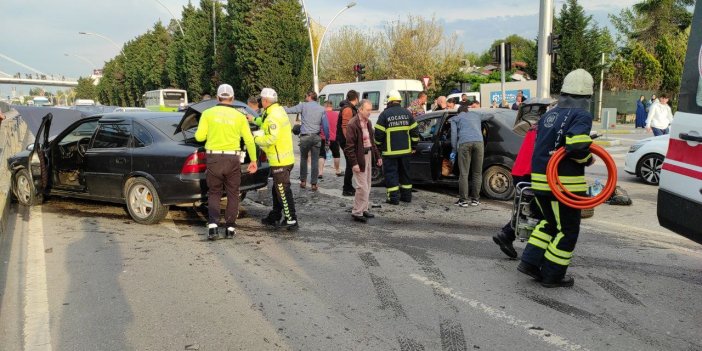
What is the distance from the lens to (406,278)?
5039 mm

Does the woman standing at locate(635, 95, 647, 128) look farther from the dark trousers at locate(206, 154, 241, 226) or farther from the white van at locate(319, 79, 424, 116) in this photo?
the dark trousers at locate(206, 154, 241, 226)

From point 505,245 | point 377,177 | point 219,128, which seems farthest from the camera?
point 377,177

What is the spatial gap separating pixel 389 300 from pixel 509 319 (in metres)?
0.94

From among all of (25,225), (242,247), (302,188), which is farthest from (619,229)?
(25,225)

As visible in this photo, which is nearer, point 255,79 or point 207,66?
point 255,79

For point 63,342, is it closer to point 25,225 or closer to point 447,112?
point 25,225

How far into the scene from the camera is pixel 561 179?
14.9 ft

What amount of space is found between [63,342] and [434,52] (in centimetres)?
4295

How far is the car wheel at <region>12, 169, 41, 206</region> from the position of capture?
844cm

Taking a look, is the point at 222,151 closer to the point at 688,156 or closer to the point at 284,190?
the point at 284,190

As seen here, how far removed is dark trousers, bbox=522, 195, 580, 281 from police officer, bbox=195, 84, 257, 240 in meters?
3.41

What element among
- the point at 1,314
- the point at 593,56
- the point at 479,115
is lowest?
the point at 1,314

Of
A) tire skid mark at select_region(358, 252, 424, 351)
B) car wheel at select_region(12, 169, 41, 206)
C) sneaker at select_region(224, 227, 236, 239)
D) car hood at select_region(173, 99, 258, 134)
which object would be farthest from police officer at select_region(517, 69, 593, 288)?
car wheel at select_region(12, 169, 41, 206)

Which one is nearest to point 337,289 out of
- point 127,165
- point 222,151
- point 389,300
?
point 389,300
